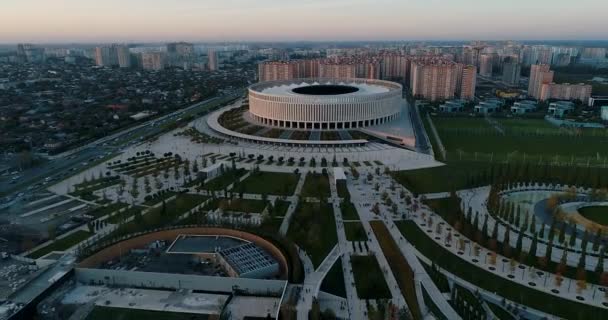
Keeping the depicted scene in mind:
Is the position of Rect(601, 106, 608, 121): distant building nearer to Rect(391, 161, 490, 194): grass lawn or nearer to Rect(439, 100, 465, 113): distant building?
Rect(439, 100, 465, 113): distant building

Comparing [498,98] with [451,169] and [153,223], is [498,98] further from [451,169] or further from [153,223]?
[153,223]

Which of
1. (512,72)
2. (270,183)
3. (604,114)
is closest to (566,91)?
(604,114)

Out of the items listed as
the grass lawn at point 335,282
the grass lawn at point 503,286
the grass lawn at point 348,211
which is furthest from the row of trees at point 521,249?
the grass lawn at point 335,282

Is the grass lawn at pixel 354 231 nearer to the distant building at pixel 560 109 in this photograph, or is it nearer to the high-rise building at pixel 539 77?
the distant building at pixel 560 109

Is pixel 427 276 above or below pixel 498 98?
below

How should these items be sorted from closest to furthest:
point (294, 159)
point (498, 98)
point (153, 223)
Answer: point (153, 223) < point (294, 159) < point (498, 98)

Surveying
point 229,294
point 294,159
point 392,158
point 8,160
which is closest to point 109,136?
point 8,160
